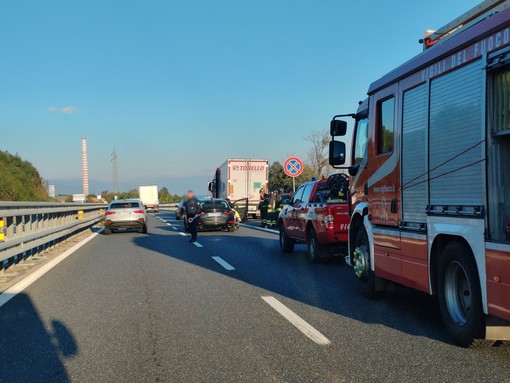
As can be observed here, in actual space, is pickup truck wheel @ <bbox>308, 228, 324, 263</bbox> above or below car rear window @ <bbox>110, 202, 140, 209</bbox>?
below

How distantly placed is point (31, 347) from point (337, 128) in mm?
4978

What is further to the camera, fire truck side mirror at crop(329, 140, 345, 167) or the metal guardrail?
the metal guardrail

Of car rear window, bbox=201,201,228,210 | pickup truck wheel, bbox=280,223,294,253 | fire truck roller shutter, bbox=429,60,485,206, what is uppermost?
fire truck roller shutter, bbox=429,60,485,206

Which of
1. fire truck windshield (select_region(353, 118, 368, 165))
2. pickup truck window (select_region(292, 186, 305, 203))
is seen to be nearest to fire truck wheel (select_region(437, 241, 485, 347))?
fire truck windshield (select_region(353, 118, 368, 165))

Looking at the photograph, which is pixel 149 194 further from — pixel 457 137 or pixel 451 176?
pixel 457 137

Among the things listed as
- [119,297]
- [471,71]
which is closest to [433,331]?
[471,71]

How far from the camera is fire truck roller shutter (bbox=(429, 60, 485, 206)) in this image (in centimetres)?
464

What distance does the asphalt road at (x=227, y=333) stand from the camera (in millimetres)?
4500

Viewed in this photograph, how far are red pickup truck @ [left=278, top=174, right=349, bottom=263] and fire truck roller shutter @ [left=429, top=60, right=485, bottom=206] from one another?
500 centimetres

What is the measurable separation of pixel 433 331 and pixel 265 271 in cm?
498

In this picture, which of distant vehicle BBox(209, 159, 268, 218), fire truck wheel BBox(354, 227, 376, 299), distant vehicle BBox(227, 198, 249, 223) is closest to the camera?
fire truck wheel BBox(354, 227, 376, 299)

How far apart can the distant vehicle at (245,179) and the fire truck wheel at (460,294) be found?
25107 millimetres

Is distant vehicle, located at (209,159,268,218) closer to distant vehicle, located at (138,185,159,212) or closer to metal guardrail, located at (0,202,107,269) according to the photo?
metal guardrail, located at (0,202,107,269)

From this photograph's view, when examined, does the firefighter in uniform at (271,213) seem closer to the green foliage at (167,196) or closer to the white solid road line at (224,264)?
the white solid road line at (224,264)
